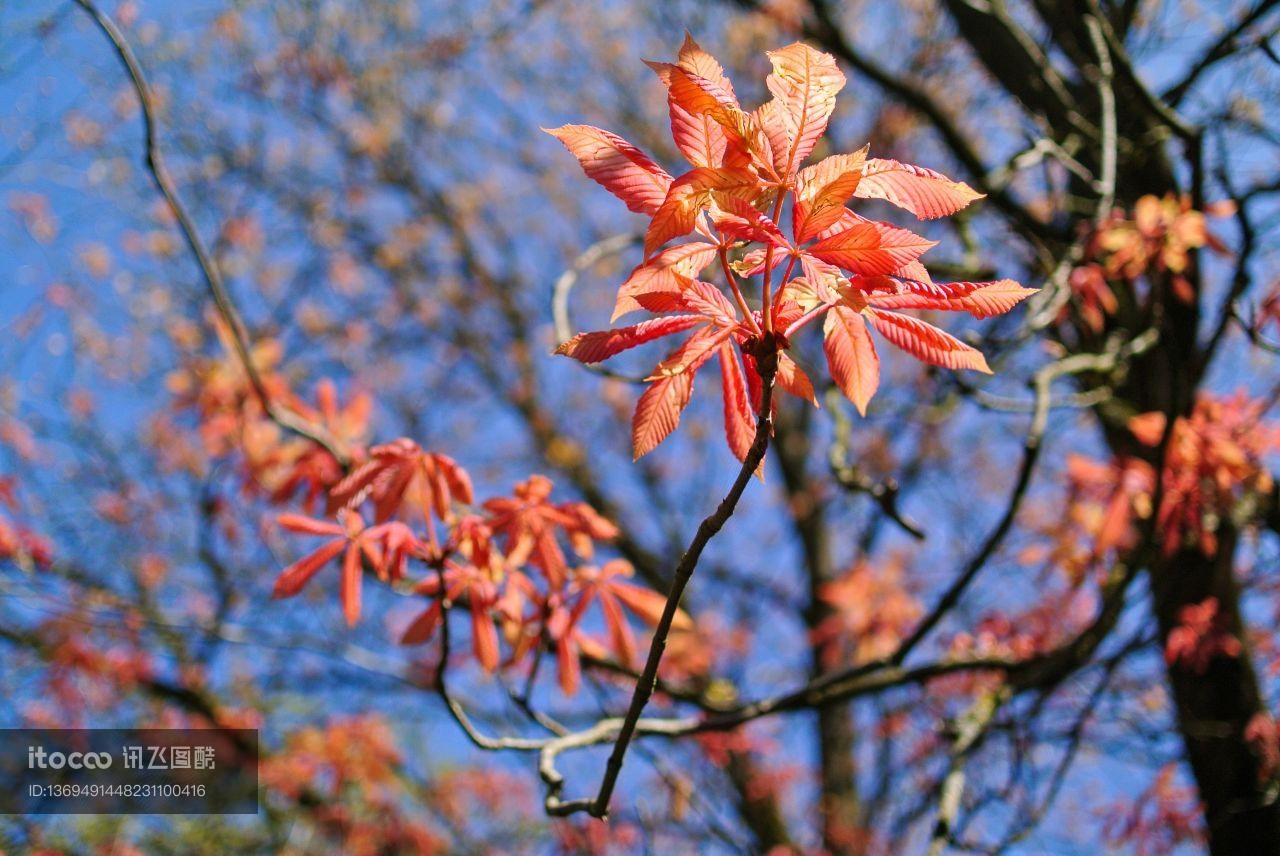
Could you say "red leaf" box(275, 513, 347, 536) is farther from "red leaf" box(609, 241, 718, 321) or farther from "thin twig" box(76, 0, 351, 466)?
"red leaf" box(609, 241, 718, 321)

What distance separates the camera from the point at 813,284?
3.06ft

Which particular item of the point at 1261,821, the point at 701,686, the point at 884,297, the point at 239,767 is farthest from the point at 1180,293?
the point at 239,767

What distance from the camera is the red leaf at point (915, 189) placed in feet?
2.83

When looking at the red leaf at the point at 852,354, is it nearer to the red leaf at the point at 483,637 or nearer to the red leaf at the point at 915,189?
the red leaf at the point at 915,189

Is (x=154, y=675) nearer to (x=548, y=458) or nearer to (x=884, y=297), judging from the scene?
(x=548, y=458)

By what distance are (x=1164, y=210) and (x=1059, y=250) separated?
40cm

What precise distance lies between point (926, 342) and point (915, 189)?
17cm

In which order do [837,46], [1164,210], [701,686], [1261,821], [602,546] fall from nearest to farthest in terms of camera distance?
[1261,821], [1164,210], [837,46], [701,686], [602,546]

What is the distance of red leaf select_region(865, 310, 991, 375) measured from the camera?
0.93 m

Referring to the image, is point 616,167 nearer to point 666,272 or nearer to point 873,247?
point 666,272

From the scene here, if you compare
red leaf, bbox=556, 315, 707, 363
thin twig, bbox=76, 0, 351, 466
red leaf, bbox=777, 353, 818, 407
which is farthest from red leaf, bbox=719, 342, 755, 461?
thin twig, bbox=76, 0, 351, 466

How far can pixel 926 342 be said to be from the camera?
3.10 feet

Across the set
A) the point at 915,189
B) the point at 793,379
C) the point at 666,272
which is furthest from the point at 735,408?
the point at 915,189

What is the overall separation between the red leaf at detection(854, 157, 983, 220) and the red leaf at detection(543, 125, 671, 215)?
21cm
